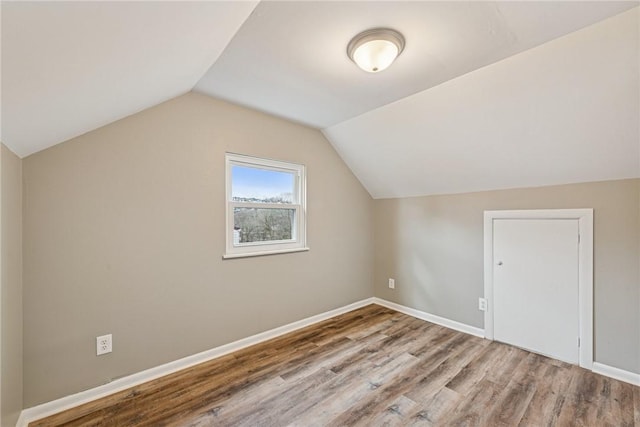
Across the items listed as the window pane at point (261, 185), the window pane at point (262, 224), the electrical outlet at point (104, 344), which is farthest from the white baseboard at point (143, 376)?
the window pane at point (261, 185)

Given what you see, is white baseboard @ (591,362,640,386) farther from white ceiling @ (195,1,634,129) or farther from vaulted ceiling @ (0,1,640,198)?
white ceiling @ (195,1,634,129)

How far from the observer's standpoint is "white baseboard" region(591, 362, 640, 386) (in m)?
1.95

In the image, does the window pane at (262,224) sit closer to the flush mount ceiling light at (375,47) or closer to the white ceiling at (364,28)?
the white ceiling at (364,28)

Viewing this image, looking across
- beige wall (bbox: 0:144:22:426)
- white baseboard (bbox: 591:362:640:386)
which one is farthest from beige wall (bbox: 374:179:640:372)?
beige wall (bbox: 0:144:22:426)

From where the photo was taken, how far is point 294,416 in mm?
1679

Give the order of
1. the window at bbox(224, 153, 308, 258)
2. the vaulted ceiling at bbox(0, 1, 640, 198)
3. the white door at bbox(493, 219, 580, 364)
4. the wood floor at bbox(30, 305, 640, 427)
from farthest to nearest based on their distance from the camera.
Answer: the window at bbox(224, 153, 308, 258) < the white door at bbox(493, 219, 580, 364) < the wood floor at bbox(30, 305, 640, 427) < the vaulted ceiling at bbox(0, 1, 640, 198)

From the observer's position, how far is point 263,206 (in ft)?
9.07

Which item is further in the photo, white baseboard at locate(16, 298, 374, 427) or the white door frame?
the white door frame

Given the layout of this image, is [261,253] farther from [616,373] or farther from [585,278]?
[616,373]

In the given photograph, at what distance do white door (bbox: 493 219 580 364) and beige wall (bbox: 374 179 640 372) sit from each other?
5.6 inches

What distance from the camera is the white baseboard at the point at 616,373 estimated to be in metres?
1.95

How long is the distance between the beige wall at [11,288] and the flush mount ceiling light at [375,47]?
189 cm

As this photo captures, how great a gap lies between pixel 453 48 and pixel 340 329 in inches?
105

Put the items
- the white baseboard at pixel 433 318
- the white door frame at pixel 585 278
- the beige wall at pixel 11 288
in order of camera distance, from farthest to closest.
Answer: the white baseboard at pixel 433 318 → the white door frame at pixel 585 278 → the beige wall at pixel 11 288
